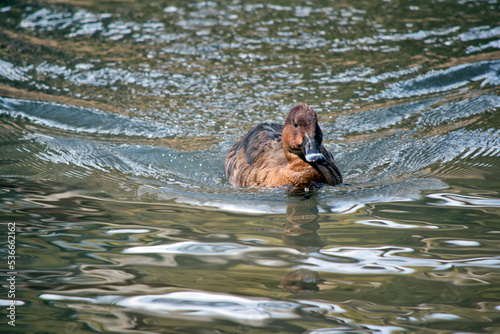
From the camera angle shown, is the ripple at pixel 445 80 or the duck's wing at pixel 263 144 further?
the ripple at pixel 445 80

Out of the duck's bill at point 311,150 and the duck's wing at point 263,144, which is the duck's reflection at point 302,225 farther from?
the duck's wing at point 263,144

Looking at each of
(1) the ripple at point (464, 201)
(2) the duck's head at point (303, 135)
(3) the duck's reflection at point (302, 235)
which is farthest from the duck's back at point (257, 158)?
(1) the ripple at point (464, 201)

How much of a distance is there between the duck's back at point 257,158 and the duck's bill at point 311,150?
25.6 inches

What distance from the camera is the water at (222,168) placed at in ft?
12.5

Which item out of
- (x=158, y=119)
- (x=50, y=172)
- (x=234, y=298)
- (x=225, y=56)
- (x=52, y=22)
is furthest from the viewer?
(x=52, y=22)

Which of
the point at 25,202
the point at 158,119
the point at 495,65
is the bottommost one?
the point at 25,202

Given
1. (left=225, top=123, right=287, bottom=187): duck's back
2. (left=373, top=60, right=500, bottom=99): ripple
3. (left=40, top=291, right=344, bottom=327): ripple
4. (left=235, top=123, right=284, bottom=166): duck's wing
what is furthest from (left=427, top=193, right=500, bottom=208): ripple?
(left=373, top=60, right=500, bottom=99): ripple

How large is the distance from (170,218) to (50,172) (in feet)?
7.16

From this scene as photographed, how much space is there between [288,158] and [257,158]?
62 cm

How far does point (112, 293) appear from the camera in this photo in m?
3.93

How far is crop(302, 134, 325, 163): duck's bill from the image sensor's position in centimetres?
567

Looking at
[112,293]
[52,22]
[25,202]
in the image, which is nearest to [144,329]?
[112,293]

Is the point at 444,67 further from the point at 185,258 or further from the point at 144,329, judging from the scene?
the point at 144,329

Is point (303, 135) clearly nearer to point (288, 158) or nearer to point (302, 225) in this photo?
point (288, 158)
